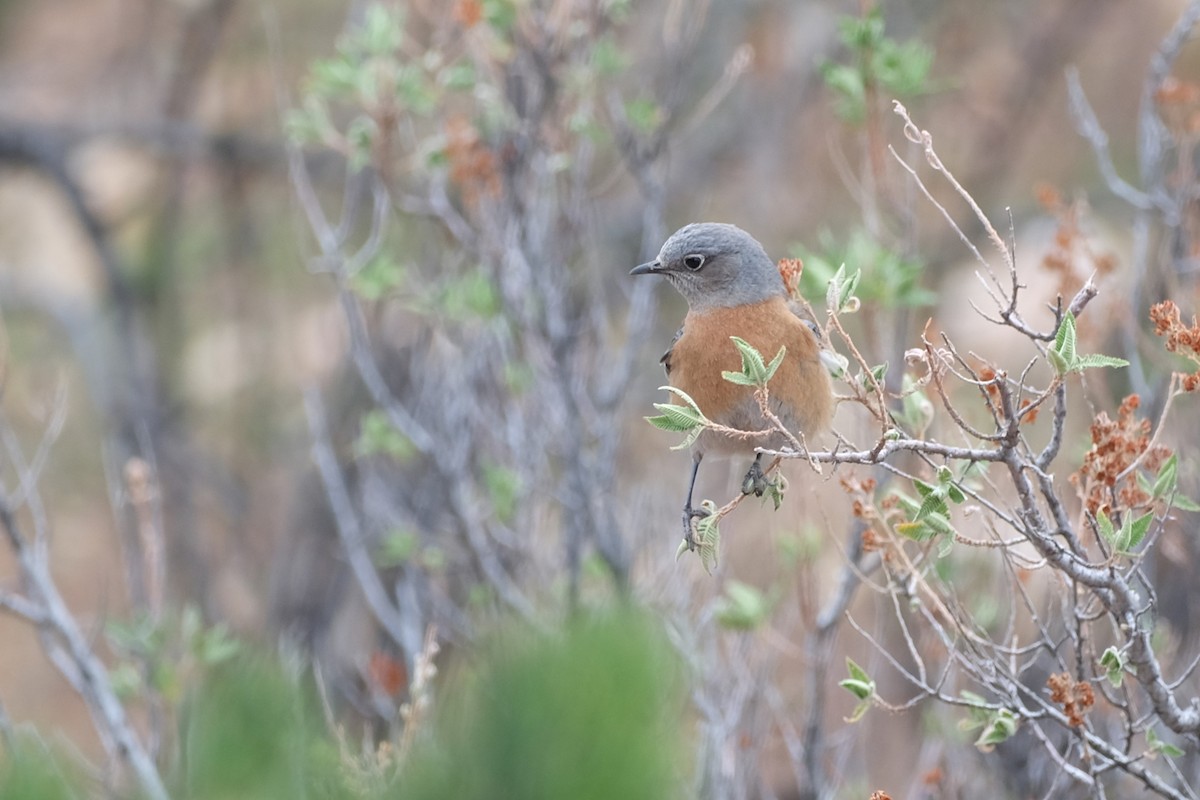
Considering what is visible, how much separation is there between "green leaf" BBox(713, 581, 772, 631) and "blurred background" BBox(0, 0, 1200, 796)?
0.03m

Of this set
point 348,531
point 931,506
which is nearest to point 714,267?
point 931,506

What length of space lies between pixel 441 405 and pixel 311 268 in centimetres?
98

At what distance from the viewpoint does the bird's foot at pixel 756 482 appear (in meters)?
3.71

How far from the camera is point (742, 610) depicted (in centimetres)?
439

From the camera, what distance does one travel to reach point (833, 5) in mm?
10117

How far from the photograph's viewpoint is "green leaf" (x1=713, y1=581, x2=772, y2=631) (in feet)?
14.3

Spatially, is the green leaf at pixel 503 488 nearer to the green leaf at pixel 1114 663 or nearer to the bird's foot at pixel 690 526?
the bird's foot at pixel 690 526

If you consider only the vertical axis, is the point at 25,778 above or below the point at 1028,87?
below

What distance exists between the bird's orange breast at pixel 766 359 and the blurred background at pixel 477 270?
24 centimetres

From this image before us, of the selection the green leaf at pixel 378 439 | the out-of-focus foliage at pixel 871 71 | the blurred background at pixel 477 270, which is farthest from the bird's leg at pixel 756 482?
the green leaf at pixel 378 439

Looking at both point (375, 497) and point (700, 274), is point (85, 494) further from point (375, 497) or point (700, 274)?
point (700, 274)

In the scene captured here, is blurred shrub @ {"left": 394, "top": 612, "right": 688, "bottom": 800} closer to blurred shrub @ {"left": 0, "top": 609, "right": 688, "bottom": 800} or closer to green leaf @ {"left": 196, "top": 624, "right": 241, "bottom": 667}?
blurred shrub @ {"left": 0, "top": 609, "right": 688, "bottom": 800}

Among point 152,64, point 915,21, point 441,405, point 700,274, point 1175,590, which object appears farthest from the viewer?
point 152,64

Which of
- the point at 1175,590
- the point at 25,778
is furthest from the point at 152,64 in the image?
the point at 25,778
